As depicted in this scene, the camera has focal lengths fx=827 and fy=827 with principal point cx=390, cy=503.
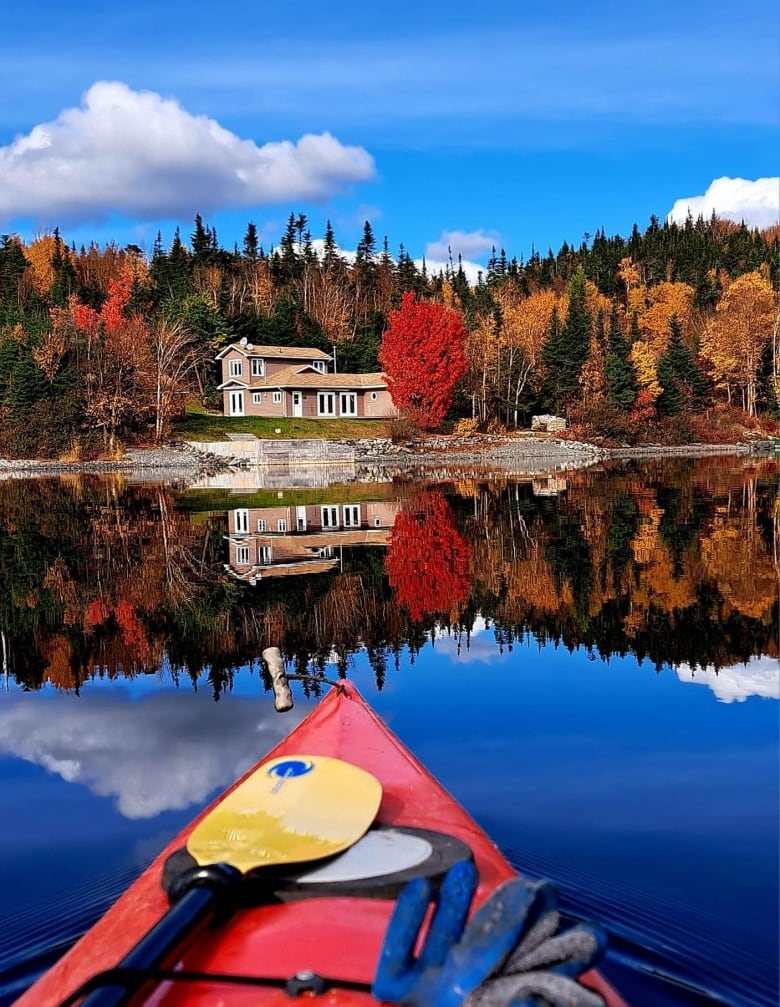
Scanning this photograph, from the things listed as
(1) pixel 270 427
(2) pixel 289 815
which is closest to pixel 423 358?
(1) pixel 270 427

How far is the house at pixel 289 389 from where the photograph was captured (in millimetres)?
49969

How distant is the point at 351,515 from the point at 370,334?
42993 mm

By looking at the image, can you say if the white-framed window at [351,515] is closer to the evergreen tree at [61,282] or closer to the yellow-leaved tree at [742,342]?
the yellow-leaved tree at [742,342]

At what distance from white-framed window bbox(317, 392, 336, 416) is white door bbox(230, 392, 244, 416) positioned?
4.71 meters

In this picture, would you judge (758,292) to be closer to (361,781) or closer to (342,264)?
(342,264)

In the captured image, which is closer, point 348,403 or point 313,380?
point 313,380

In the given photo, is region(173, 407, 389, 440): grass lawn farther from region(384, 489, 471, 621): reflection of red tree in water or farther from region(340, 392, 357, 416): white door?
region(384, 489, 471, 621): reflection of red tree in water

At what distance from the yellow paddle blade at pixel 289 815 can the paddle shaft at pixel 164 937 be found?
0.67 ft

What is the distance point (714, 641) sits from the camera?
835 cm

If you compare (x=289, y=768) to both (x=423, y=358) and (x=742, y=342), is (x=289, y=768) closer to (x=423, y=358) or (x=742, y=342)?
(x=423, y=358)

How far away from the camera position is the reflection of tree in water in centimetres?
866

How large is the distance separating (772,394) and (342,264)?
41133 mm

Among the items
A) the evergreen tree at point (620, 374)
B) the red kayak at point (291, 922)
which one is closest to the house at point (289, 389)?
the evergreen tree at point (620, 374)

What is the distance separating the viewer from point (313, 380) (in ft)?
164
